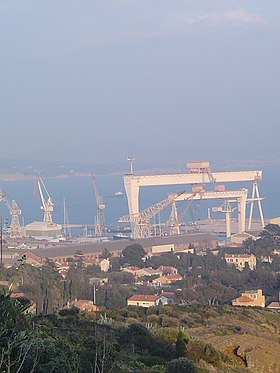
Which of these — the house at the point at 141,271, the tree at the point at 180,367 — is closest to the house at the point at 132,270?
the house at the point at 141,271

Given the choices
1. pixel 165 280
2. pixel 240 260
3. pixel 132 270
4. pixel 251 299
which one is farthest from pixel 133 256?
pixel 251 299

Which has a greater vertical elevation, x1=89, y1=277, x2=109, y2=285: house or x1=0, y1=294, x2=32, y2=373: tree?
x1=0, y1=294, x2=32, y2=373: tree

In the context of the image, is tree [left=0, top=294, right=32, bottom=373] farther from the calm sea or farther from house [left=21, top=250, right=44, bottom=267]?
the calm sea

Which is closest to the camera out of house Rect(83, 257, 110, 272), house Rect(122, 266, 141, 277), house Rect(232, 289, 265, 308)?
house Rect(232, 289, 265, 308)

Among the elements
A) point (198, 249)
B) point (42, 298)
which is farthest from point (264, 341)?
point (198, 249)

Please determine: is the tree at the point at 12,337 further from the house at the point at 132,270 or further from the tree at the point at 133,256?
the tree at the point at 133,256

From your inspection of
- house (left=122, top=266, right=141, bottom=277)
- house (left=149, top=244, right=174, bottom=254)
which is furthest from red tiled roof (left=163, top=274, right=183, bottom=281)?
house (left=149, top=244, right=174, bottom=254)

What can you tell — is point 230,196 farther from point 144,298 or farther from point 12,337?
point 12,337
